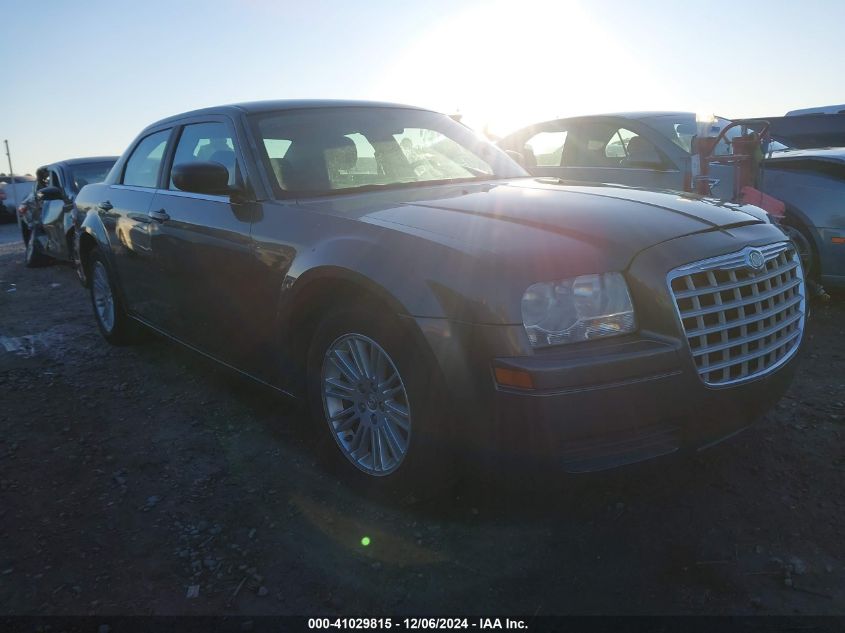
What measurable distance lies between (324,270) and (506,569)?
4.22 ft

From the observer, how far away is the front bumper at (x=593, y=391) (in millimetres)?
2119

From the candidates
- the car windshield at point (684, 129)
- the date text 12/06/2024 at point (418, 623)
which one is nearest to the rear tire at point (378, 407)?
the date text 12/06/2024 at point (418, 623)

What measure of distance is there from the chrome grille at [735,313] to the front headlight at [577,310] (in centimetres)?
18

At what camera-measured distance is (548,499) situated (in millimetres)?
2744

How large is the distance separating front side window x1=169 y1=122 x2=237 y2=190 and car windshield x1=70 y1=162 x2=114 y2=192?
17.7 ft

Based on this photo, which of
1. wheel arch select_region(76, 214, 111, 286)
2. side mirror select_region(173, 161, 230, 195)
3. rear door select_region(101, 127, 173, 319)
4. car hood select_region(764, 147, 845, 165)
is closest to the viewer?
side mirror select_region(173, 161, 230, 195)

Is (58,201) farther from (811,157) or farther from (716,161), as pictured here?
(811,157)

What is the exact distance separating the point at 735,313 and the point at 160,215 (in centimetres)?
312

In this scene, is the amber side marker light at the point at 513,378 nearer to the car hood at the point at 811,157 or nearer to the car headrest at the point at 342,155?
the car headrest at the point at 342,155

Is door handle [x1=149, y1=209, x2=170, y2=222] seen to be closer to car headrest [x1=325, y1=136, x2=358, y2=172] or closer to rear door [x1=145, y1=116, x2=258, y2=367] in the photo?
rear door [x1=145, y1=116, x2=258, y2=367]

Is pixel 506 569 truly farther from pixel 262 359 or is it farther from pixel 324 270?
pixel 262 359

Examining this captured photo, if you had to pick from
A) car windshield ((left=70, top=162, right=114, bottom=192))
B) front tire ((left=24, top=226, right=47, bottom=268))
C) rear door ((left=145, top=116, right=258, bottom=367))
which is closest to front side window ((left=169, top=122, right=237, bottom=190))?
rear door ((left=145, top=116, right=258, bottom=367))

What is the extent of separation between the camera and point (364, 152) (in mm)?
3559

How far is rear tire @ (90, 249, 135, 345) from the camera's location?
197 inches
